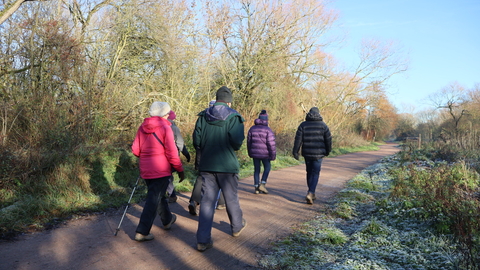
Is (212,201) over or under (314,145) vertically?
under

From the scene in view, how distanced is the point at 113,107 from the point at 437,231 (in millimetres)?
8552

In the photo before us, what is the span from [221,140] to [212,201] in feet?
2.75

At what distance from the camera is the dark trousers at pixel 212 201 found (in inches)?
171

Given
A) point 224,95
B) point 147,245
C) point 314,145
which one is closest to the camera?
point 147,245

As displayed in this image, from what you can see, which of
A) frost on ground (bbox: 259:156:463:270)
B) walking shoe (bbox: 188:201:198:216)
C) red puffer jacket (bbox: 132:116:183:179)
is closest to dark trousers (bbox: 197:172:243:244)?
red puffer jacket (bbox: 132:116:183:179)

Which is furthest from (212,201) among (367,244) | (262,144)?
(262,144)

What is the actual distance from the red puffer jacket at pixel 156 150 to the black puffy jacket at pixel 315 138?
3.50m

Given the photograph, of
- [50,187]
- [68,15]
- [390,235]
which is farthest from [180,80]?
[390,235]

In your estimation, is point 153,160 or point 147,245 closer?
point 147,245

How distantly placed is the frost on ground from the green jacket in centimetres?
131

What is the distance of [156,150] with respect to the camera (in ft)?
15.4

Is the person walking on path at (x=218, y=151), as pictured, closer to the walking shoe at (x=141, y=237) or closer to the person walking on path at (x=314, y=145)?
the walking shoe at (x=141, y=237)

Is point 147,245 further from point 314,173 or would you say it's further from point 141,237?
point 314,173

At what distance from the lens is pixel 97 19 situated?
10977 mm
